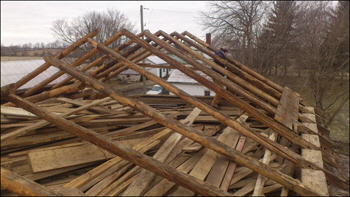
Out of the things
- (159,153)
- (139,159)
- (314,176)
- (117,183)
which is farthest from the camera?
(159,153)

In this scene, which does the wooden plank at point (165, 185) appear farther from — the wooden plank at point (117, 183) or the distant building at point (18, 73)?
the distant building at point (18, 73)

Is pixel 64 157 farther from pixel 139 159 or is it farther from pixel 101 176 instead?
pixel 139 159

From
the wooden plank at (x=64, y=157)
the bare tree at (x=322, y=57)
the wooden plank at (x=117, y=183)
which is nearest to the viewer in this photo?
the wooden plank at (x=117, y=183)

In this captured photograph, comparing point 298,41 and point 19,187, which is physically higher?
point 298,41

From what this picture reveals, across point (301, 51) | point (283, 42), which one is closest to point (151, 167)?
point (301, 51)

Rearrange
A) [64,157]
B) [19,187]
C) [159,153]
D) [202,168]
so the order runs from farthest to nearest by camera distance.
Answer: [159,153] < [64,157] < [202,168] < [19,187]

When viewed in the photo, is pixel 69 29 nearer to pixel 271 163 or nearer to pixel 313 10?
pixel 313 10

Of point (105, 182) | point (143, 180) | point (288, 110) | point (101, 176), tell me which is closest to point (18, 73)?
point (101, 176)

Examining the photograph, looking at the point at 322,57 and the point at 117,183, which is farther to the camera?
the point at 322,57

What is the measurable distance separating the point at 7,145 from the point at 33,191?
8.05 feet

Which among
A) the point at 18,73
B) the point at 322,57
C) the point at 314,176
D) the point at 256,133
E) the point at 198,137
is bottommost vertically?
the point at 18,73

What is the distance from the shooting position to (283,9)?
55.1 feet

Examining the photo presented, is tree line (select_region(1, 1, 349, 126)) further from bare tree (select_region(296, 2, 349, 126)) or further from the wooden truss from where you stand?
the wooden truss

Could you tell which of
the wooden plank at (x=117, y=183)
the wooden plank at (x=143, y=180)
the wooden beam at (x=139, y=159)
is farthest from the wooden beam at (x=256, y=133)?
the wooden plank at (x=117, y=183)
